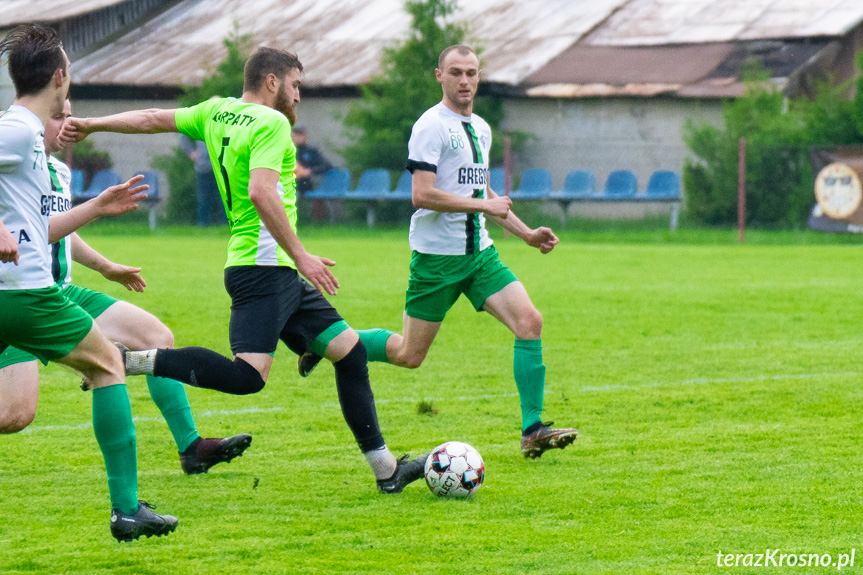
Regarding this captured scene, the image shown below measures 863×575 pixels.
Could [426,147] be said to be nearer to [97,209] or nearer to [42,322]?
[97,209]

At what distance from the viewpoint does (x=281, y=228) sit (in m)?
5.09

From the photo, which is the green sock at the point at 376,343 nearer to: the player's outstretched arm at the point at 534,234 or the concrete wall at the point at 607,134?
the player's outstretched arm at the point at 534,234

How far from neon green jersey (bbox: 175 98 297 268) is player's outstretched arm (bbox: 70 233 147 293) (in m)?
0.76

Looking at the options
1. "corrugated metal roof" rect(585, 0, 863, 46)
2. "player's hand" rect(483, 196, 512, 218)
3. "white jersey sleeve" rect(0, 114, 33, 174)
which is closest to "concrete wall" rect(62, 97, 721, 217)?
"corrugated metal roof" rect(585, 0, 863, 46)

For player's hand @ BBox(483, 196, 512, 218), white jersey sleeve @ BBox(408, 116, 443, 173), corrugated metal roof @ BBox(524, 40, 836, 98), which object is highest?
corrugated metal roof @ BBox(524, 40, 836, 98)

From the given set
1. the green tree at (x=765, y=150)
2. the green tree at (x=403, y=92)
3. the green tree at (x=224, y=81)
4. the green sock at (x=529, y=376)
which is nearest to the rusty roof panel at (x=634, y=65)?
the green tree at (x=403, y=92)

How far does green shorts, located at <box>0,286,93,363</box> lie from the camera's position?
434cm

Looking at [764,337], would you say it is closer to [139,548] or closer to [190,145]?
[139,548]

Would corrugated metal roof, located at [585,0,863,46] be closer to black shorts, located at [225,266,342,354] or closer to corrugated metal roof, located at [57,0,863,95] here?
corrugated metal roof, located at [57,0,863,95]

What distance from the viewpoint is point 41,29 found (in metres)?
4.51

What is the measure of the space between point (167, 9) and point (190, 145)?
1215 centimetres

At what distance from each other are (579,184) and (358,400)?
73.7 feet

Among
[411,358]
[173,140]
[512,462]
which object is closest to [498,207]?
[411,358]
